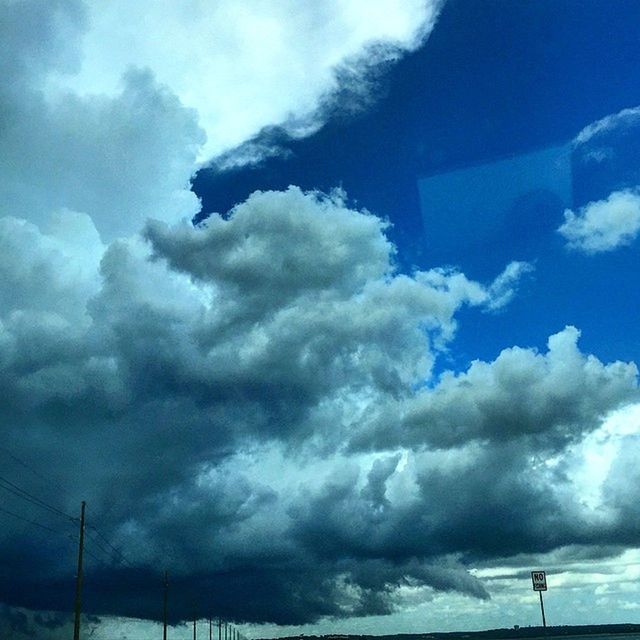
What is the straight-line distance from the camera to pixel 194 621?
16325 centimetres

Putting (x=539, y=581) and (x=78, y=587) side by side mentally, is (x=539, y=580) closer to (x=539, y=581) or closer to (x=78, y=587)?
(x=539, y=581)

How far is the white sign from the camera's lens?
3452 inches

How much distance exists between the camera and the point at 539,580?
89.0 metres

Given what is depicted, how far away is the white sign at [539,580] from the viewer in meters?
87.7

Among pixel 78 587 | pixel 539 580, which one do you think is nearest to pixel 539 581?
pixel 539 580

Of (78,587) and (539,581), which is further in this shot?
(539,581)

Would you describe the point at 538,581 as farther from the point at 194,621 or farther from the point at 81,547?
the point at 194,621

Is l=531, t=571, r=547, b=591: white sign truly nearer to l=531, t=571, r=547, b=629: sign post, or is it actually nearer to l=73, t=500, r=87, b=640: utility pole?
l=531, t=571, r=547, b=629: sign post

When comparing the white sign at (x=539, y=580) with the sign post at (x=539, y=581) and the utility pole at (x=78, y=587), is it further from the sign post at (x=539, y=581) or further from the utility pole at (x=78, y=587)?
the utility pole at (x=78, y=587)

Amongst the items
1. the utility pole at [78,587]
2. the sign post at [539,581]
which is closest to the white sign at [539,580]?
the sign post at [539,581]

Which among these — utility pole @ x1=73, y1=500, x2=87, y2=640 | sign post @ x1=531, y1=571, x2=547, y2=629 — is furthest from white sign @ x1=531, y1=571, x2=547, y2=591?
utility pole @ x1=73, y1=500, x2=87, y2=640

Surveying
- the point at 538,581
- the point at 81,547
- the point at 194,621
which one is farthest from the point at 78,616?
the point at 194,621

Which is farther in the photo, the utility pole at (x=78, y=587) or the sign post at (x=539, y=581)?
the sign post at (x=539, y=581)

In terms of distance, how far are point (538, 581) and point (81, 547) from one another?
5066 cm
